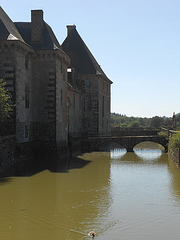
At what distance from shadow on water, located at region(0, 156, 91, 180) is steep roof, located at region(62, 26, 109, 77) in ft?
53.9

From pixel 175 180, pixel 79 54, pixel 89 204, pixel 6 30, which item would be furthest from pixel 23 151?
pixel 79 54

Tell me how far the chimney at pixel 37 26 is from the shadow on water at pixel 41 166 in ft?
36.5

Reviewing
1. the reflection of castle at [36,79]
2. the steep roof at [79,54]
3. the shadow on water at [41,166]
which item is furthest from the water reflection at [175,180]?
the steep roof at [79,54]

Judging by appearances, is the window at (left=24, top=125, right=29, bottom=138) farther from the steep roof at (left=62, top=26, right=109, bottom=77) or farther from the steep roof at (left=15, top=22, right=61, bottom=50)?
the steep roof at (left=62, top=26, right=109, bottom=77)

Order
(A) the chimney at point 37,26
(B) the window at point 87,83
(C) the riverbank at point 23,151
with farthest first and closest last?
(B) the window at point 87,83
(A) the chimney at point 37,26
(C) the riverbank at point 23,151

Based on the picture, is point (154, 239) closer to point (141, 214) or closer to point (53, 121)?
point (141, 214)

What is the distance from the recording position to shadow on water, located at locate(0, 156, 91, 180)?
22562 millimetres

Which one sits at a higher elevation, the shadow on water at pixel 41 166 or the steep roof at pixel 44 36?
the steep roof at pixel 44 36

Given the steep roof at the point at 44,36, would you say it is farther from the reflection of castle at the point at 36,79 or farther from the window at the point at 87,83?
the window at the point at 87,83

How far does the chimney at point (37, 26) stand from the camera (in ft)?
105

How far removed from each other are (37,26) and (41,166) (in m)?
13.7

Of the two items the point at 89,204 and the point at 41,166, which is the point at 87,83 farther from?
the point at 89,204

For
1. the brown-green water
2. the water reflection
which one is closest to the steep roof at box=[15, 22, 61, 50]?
the brown-green water

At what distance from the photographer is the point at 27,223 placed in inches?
492
